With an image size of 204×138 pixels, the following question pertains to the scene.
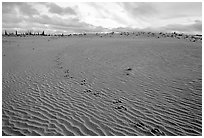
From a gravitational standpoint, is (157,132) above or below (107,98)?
below

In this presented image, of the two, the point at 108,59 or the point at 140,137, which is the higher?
the point at 108,59

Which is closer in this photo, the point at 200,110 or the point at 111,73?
the point at 200,110

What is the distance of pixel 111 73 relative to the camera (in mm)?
10555

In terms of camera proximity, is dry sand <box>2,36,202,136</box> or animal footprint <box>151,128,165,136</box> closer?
animal footprint <box>151,128,165,136</box>

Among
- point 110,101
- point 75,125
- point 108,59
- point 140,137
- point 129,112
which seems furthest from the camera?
point 108,59

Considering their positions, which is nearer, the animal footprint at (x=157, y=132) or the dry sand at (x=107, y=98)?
the animal footprint at (x=157, y=132)

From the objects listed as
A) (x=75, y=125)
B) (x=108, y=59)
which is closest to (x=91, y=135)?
(x=75, y=125)

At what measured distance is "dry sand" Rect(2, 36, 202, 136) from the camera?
584cm

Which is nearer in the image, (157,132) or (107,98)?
(157,132)

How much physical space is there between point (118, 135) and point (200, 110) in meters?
3.00

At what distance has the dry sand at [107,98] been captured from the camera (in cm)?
584

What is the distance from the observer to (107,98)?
7.63 meters

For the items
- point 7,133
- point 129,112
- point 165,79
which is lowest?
point 7,133

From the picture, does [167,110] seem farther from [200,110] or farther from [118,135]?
[118,135]
